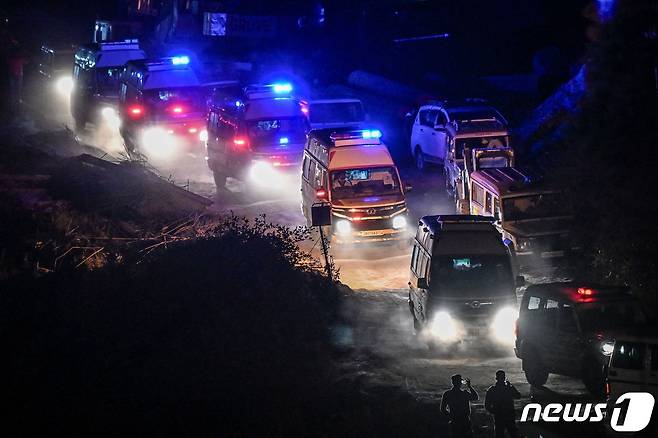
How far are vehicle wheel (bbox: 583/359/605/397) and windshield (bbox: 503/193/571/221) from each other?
7.34 metres

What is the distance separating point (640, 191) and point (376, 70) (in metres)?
19.4

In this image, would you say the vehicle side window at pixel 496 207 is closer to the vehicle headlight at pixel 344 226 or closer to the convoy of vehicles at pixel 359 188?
the convoy of vehicles at pixel 359 188

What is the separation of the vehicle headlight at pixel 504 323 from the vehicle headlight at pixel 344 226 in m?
6.36

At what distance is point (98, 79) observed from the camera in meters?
34.2

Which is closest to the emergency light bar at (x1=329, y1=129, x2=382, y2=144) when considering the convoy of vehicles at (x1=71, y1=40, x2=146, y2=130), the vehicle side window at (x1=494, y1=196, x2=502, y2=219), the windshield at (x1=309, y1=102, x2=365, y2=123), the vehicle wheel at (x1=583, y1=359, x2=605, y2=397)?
the vehicle side window at (x1=494, y1=196, x2=502, y2=219)

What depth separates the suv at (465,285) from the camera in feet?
51.8

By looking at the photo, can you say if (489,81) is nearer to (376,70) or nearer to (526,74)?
(526,74)

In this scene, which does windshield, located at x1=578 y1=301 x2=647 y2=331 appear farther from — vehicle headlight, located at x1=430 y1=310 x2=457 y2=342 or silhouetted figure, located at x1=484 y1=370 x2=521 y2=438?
vehicle headlight, located at x1=430 y1=310 x2=457 y2=342

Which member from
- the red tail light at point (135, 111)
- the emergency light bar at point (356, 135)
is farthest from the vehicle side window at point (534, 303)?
the red tail light at point (135, 111)

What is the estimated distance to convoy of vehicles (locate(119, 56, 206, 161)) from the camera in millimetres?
29812

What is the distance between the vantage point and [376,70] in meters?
39.3

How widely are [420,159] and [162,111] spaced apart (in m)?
8.31

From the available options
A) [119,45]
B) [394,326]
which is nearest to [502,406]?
[394,326]

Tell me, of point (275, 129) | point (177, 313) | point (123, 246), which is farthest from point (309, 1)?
point (177, 313)
